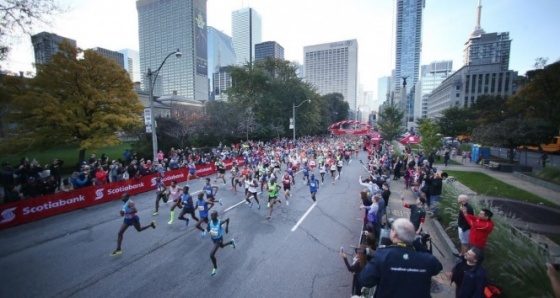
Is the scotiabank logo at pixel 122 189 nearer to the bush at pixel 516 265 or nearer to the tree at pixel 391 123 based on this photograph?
the bush at pixel 516 265

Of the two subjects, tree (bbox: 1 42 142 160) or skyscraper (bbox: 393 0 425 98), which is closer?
tree (bbox: 1 42 142 160)

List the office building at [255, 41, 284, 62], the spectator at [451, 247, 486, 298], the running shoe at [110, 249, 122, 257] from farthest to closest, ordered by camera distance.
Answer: the office building at [255, 41, 284, 62], the running shoe at [110, 249, 122, 257], the spectator at [451, 247, 486, 298]

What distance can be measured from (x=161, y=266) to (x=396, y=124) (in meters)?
41.7

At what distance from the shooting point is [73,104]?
723 inches

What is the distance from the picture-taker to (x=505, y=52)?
13925 centimetres

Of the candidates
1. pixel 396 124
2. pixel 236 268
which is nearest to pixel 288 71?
pixel 396 124

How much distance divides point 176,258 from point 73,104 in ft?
57.6

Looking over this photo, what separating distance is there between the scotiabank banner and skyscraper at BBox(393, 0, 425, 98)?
18754cm

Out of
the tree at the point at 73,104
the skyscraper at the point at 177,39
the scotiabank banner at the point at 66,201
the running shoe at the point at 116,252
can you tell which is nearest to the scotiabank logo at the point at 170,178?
the scotiabank banner at the point at 66,201

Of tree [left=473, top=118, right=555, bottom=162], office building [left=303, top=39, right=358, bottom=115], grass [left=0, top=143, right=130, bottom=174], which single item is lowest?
grass [left=0, top=143, right=130, bottom=174]

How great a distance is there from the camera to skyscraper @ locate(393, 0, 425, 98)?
176 metres

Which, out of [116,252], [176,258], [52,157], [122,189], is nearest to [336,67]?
[52,157]

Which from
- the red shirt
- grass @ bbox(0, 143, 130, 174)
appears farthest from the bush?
grass @ bbox(0, 143, 130, 174)

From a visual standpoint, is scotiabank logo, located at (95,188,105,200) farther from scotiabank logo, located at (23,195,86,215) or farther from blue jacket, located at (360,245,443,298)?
blue jacket, located at (360,245,443,298)
